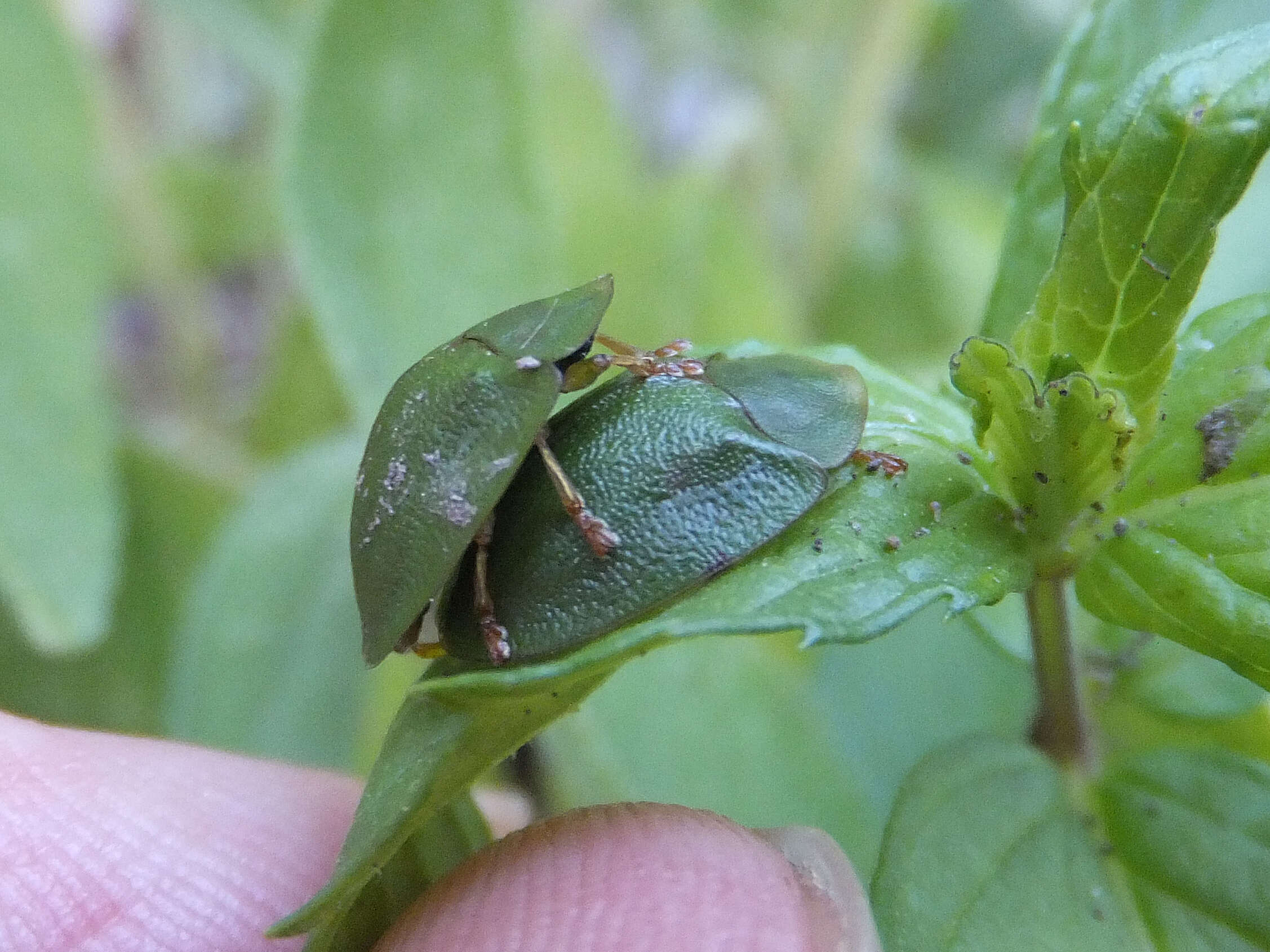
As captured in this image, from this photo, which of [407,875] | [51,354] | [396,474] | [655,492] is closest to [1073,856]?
[655,492]

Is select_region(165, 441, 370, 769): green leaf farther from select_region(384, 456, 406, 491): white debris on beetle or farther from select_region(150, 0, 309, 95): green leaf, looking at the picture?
select_region(150, 0, 309, 95): green leaf

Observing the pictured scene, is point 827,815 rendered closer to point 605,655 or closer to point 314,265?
point 605,655

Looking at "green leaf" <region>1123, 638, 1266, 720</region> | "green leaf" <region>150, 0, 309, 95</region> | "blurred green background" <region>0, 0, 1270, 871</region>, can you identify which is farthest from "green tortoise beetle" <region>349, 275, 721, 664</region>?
"green leaf" <region>150, 0, 309, 95</region>

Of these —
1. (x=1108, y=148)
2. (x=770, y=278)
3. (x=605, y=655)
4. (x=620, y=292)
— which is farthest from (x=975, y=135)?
(x=605, y=655)

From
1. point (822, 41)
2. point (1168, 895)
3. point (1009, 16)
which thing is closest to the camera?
point (1168, 895)

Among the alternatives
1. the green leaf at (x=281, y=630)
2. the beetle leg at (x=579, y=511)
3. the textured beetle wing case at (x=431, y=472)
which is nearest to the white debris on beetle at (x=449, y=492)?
the textured beetle wing case at (x=431, y=472)

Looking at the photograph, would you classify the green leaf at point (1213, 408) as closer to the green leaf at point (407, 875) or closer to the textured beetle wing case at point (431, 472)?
the textured beetle wing case at point (431, 472)
